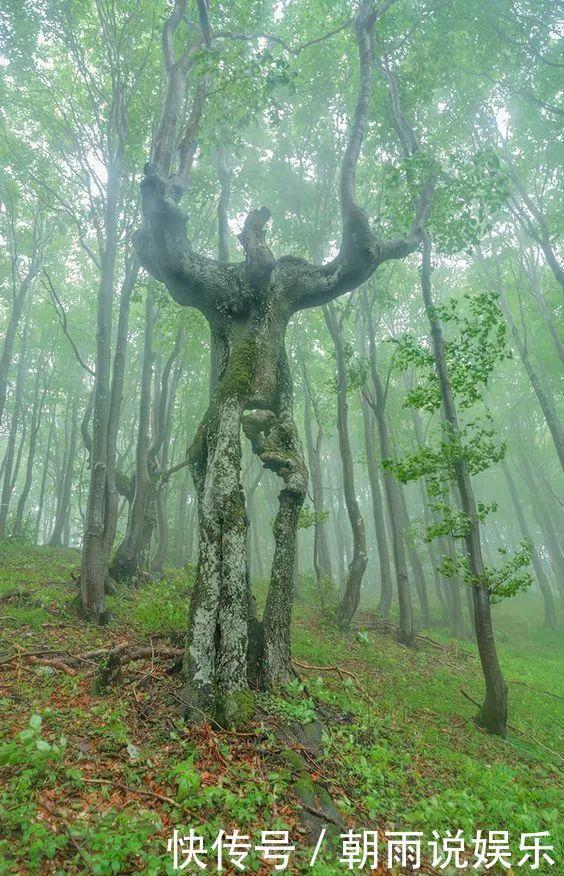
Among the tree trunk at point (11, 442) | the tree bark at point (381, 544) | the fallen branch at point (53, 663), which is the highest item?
the tree trunk at point (11, 442)

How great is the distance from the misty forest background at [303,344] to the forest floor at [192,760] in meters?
0.03

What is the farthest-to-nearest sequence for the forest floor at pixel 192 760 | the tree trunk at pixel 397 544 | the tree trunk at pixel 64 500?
the tree trunk at pixel 64 500 < the tree trunk at pixel 397 544 < the forest floor at pixel 192 760

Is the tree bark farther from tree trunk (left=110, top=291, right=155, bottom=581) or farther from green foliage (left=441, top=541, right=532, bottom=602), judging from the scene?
green foliage (left=441, top=541, right=532, bottom=602)

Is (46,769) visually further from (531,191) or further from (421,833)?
(531,191)

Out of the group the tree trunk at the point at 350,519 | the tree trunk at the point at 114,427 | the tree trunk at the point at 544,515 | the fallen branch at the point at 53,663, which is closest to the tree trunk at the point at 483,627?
the tree trunk at the point at 350,519

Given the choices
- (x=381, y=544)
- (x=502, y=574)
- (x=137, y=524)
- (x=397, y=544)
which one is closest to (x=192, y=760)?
(x=502, y=574)

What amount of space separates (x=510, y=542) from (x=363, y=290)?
37.6 metres

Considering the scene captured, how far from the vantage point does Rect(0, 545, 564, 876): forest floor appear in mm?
3342

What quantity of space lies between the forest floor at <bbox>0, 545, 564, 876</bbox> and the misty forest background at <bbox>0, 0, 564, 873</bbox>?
3 cm

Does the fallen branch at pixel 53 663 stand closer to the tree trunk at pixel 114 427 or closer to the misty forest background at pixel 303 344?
the misty forest background at pixel 303 344

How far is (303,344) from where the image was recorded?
20875mm

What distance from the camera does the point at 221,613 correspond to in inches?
208

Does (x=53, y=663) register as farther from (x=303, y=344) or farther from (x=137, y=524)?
(x=303, y=344)

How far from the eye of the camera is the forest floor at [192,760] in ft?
11.0
